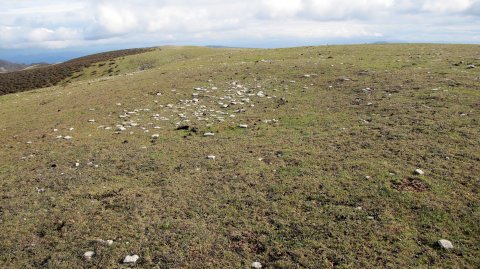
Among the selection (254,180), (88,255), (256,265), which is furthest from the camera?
(254,180)

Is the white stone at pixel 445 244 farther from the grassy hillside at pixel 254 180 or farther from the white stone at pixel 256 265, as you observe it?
the white stone at pixel 256 265

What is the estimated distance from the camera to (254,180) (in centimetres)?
1222

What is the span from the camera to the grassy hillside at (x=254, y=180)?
8.84 m

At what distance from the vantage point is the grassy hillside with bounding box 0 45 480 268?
884 cm

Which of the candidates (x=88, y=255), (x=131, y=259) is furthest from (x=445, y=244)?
(x=88, y=255)

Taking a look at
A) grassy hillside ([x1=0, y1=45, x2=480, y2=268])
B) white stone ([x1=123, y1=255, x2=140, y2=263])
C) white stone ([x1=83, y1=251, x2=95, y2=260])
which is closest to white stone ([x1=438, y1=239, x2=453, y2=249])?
grassy hillside ([x1=0, y1=45, x2=480, y2=268])

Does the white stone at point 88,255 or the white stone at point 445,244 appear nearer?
the white stone at point 445,244

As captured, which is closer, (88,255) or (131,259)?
(131,259)

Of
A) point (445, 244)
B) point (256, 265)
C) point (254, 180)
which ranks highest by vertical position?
point (254, 180)

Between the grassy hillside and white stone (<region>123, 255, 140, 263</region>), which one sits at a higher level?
the grassy hillside

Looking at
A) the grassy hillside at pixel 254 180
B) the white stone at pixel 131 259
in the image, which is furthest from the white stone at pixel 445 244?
the white stone at pixel 131 259

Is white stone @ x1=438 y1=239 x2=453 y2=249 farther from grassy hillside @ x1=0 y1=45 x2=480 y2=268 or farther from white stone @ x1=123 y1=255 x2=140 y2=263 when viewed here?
white stone @ x1=123 y1=255 x2=140 y2=263

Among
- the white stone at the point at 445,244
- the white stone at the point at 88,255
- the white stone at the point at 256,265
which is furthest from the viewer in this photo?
the white stone at the point at 88,255

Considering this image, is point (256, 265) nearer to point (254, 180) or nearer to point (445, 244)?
point (254, 180)
